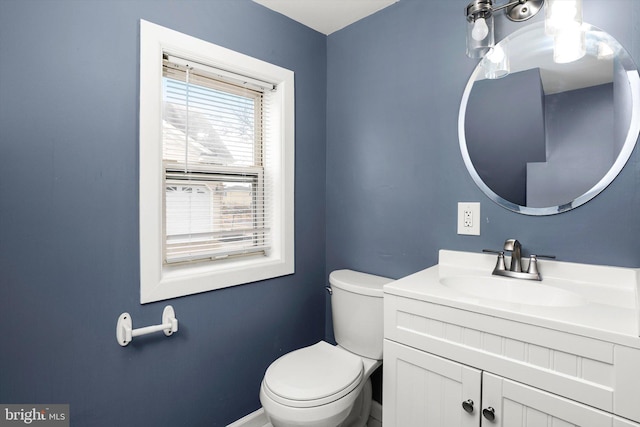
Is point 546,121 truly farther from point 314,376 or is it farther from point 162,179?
point 162,179

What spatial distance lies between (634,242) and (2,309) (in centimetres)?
213

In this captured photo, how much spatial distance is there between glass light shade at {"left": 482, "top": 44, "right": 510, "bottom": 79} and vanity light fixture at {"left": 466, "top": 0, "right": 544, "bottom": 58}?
0.04 metres

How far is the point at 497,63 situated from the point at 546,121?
12.7 inches

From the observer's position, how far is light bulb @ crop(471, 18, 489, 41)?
4.29 ft

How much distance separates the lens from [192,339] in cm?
151

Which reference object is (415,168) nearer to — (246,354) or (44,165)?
(246,354)

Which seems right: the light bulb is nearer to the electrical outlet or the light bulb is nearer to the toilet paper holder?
the electrical outlet

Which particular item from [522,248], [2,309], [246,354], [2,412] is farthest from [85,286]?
[522,248]

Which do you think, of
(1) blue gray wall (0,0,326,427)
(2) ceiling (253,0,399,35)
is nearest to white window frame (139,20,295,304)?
(1) blue gray wall (0,0,326,427)

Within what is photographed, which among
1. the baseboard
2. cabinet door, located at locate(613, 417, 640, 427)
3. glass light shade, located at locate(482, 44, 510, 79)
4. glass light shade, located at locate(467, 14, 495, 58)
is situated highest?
glass light shade, located at locate(467, 14, 495, 58)

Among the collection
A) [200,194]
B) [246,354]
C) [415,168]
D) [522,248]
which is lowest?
[246,354]

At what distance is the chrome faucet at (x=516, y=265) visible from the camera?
1248 mm

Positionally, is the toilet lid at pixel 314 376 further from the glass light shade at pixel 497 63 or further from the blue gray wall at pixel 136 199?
the glass light shade at pixel 497 63

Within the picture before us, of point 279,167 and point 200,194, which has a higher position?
point 279,167
